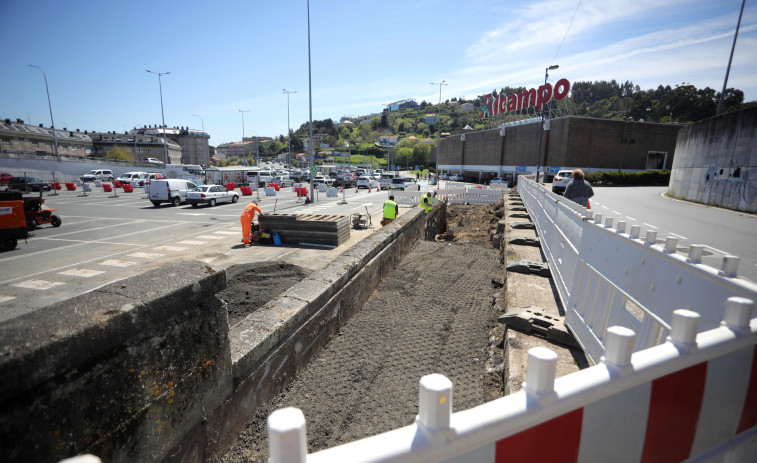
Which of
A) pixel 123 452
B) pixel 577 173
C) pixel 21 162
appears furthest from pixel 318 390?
pixel 21 162

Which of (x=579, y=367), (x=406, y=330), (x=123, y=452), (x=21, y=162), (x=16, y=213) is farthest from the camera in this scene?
(x=21, y=162)

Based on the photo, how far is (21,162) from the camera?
50750 millimetres

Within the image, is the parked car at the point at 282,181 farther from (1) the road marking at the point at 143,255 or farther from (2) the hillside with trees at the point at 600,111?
(1) the road marking at the point at 143,255

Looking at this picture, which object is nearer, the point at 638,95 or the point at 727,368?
the point at 727,368

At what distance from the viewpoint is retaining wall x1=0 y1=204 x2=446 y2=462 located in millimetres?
1382

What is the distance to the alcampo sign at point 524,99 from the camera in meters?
47.2

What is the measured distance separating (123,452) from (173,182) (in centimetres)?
2531

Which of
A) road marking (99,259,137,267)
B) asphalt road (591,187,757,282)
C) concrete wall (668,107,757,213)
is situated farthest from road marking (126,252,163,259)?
concrete wall (668,107,757,213)

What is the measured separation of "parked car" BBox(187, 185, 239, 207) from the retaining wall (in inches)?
861

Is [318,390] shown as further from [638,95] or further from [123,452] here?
[638,95]

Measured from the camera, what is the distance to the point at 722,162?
677 inches

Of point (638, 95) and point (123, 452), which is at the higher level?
point (638, 95)

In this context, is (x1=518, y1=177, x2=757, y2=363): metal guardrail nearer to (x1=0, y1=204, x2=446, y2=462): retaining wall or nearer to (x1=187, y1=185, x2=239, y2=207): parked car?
(x1=0, y1=204, x2=446, y2=462): retaining wall

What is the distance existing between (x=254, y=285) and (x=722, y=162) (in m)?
22.7
